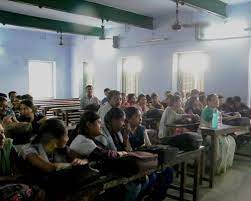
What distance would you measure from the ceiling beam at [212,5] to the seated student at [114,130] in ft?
11.0

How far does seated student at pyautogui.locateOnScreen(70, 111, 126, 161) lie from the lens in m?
2.39

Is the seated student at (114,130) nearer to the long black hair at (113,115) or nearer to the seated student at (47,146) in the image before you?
the long black hair at (113,115)

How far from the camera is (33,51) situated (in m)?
10.6

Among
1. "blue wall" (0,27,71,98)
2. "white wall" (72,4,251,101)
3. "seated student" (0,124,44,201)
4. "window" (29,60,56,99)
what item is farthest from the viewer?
"window" (29,60,56,99)

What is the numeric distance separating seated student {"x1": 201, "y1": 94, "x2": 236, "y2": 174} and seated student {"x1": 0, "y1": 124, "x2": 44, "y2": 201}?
9.20 feet

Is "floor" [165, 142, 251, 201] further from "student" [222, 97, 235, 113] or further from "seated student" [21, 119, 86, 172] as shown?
"seated student" [21, 119, 86, 172]

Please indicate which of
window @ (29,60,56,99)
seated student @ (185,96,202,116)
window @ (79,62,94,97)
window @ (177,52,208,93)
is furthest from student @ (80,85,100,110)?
window @ (29,60,56,99)

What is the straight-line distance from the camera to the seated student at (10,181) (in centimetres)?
169

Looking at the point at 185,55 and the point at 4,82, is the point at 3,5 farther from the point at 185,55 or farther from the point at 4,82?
the point at 185,55

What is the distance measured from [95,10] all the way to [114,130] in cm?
448

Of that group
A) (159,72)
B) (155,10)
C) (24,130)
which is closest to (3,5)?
(155,10)

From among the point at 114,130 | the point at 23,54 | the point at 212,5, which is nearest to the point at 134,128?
the point at 114,130

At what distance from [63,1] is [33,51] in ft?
15.4

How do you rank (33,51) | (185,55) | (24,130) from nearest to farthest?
(24,130), (185,55), (33,51)
